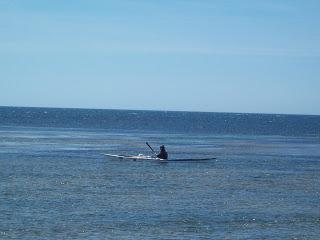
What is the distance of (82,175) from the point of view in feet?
156

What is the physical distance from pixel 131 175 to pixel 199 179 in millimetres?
4891

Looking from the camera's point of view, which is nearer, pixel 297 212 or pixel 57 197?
pixel 297 212

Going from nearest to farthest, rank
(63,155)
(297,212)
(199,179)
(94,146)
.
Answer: (297,212), (199,179), (63,155), (94,146)

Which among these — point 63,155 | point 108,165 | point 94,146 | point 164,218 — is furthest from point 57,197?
point 94,146

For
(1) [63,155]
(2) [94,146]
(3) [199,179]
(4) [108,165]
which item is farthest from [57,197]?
(2) [94,146]

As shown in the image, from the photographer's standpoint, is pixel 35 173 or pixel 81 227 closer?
pixel 81 227

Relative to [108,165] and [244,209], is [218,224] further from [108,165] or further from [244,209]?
[108,165]

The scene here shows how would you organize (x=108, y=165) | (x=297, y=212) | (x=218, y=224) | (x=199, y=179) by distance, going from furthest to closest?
(x=108, y=165), (x=199, y=179), (x=297, y=212), (x=218, y=224)

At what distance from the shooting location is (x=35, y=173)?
157ft

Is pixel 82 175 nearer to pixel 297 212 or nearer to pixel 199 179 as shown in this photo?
pixel 199 179

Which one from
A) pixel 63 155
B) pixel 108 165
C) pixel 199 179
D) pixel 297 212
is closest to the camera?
pixel 297 212

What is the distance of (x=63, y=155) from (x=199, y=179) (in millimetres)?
19856

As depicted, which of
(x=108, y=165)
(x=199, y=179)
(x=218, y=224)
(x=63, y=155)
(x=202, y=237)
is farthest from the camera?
(x=63, y=155)

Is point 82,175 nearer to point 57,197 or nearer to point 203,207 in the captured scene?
point 57,197
